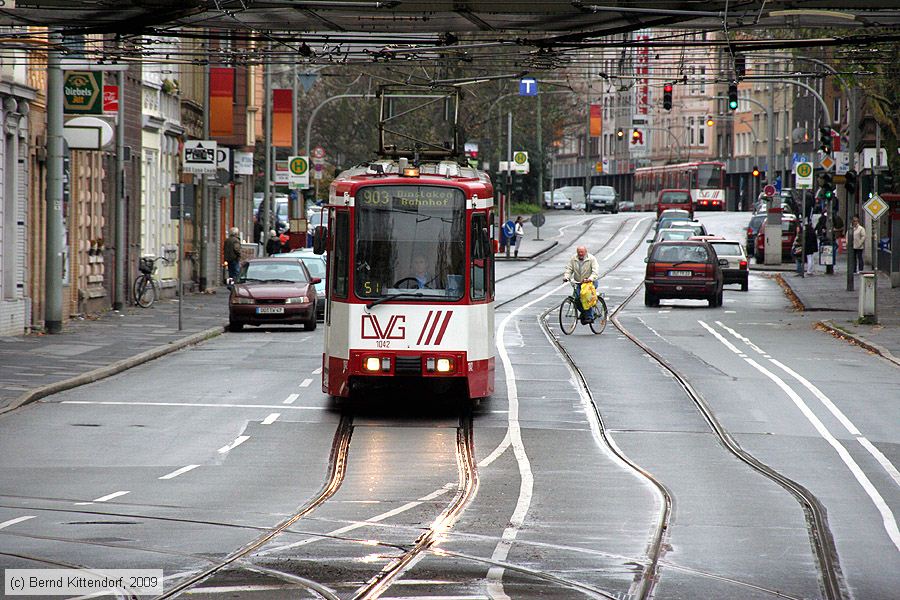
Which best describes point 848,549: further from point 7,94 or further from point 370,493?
point 7,94

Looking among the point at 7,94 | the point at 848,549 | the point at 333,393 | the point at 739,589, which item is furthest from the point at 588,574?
the point at 7,94

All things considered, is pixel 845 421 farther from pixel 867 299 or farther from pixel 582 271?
pixel 867 299

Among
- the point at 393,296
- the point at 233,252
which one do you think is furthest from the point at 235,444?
the point at 233,252

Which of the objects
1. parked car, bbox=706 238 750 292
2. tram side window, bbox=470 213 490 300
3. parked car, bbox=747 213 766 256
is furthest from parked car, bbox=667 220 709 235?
tram side window, bbox=470 213 490 300

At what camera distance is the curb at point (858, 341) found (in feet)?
96.4

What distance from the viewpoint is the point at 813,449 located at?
17547mm

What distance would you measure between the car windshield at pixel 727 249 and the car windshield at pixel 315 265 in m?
18.0

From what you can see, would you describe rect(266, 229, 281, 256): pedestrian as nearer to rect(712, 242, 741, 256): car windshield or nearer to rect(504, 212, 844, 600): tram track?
rect(712, 242, 741, 256): car windshield

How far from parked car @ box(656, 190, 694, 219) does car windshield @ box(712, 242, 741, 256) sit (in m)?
43.0

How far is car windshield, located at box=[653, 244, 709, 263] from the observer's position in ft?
149

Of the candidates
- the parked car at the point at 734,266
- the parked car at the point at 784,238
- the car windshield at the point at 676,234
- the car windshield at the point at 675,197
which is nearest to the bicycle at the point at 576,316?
the parked car at the point at 734,266

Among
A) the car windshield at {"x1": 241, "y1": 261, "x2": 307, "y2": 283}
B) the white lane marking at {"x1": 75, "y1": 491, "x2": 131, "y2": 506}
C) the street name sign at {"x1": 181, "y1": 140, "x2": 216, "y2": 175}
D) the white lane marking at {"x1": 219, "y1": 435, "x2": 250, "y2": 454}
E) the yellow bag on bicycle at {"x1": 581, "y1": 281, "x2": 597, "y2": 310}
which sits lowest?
the white lane marking at {"x1": 219, "y1": 435, "x2": 250, "y2": 454}

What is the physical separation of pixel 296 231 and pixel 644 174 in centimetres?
6431

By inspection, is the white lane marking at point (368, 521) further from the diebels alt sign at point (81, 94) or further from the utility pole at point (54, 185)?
the diebels alt sign at point (81, 94)
